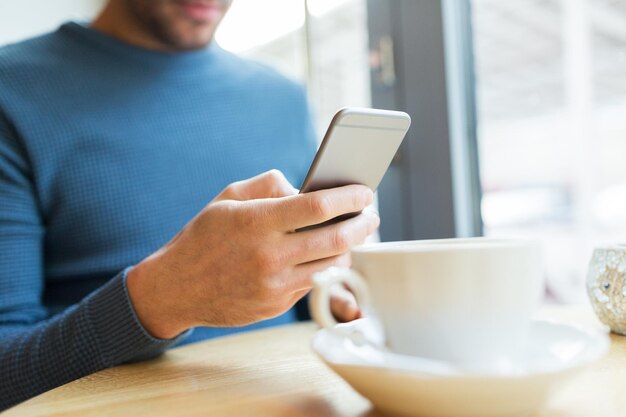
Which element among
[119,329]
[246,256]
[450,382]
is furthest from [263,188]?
[450,382]

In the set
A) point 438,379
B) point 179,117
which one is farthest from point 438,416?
point 179,117

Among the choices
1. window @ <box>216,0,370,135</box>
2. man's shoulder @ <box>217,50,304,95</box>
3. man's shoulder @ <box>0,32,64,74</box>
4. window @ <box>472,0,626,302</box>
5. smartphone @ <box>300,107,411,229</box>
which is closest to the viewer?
smartphone @ <box>300,107,411,229</box>

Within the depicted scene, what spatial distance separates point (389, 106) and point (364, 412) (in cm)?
102

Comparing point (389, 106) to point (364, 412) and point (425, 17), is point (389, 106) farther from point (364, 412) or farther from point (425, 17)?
point (364, 412)

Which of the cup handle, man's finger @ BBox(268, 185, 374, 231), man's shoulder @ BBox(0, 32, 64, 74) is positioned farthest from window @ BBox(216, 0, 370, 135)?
the cup handle

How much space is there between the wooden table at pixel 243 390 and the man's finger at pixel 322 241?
3.9 inches

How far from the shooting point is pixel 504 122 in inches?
49.4

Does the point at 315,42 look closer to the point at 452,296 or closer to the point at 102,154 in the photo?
the point at 102,154

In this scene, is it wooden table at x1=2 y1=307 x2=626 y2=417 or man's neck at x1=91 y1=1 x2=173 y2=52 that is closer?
wooden table at x1=2 y1=307 x2=626 y2=417

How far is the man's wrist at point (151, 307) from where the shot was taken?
0.60 m

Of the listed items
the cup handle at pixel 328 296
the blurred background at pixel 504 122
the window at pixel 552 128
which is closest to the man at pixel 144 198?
the cup handle at pixel 328 296

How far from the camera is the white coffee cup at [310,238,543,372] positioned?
1.12 ft

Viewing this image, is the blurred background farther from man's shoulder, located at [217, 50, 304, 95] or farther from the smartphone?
the smartphone

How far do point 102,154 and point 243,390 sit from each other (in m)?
0.64
